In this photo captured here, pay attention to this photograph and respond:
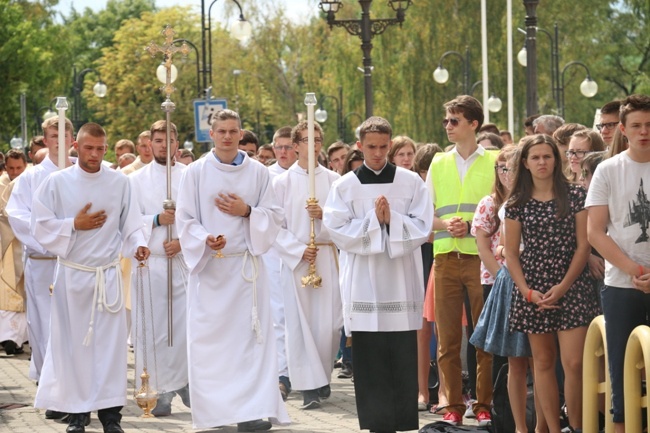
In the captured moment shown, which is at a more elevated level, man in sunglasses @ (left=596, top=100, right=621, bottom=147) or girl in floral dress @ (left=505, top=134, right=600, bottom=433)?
man in sunglasses @ (left=596, top=100, right=621, bottom=147)

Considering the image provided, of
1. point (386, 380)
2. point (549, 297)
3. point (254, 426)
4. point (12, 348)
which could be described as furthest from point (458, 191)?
point (12, 348)

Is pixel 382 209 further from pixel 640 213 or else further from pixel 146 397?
pixel 146 397

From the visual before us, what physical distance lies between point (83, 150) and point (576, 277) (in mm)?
4229

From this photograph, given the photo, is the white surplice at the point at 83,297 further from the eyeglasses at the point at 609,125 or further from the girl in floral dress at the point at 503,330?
the eyeglasses at the point at 609,125

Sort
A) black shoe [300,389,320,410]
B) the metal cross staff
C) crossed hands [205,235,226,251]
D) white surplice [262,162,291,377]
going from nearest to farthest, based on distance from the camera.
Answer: crossed hands [205,235,226,251] → the metal cross staff → black shoe [300,389,320,410] → white surplice [262,162,291,377]

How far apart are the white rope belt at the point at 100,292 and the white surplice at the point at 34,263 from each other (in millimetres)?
1574

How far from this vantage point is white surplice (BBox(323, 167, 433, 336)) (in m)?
10.5

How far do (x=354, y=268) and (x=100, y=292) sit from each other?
2076 millimetres

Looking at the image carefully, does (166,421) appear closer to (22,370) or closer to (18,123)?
(22,370)

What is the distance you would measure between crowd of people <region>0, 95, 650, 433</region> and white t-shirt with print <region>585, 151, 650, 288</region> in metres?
0.01

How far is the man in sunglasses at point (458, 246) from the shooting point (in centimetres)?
1117

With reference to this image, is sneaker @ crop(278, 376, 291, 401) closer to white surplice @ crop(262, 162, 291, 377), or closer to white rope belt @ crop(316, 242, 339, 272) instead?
white surplice @ crop(262, 162, 291, 377)

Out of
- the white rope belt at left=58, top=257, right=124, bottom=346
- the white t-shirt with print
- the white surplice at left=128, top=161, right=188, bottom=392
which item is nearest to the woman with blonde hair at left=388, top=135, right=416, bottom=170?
the white surplice at left=128, top=161, right=188, bottom=392

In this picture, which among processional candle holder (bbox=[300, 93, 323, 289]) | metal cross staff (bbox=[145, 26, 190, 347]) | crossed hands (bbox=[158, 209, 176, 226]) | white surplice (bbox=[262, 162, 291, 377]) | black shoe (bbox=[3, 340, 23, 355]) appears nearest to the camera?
processional candle holder (bbox=[300, 93, 323, 289])
